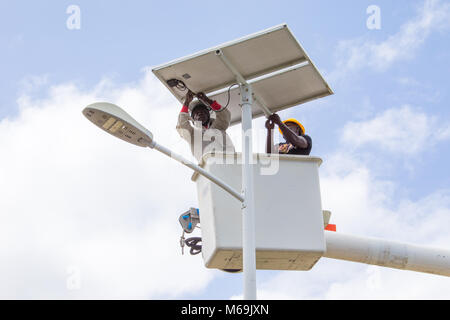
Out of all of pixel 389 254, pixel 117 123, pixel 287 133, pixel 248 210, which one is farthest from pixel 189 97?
pixel 389 254

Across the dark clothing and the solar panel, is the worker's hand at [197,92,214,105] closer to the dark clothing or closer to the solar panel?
the solar panel

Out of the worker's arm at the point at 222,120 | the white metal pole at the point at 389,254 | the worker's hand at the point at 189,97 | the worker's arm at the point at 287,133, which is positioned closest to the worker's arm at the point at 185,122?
the worker's hand at the point at 189,97

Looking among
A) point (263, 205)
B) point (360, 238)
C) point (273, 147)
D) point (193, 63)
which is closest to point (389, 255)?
point (360, 238)

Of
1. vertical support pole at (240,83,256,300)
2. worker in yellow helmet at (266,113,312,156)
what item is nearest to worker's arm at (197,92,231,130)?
worker in yellow helmet at (266,113,312,156)

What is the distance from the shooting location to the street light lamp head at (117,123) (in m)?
6.45

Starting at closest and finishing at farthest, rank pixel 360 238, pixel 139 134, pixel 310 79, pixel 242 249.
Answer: pixel 139 134, pixel 242 249, pixel 310 79, pixel 360 238

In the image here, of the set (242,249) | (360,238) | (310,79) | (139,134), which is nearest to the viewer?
(139,134)

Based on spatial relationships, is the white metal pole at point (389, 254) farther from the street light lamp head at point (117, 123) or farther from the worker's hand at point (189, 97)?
the street light lamp head at point (117, 123)

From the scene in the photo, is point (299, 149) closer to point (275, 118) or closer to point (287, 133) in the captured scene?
point (287, 133)

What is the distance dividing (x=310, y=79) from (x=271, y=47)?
92 cm

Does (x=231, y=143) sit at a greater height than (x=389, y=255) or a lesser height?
greater

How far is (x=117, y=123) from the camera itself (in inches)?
259

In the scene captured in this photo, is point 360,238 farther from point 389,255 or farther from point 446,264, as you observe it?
point 446,264

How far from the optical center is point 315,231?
7980mm
